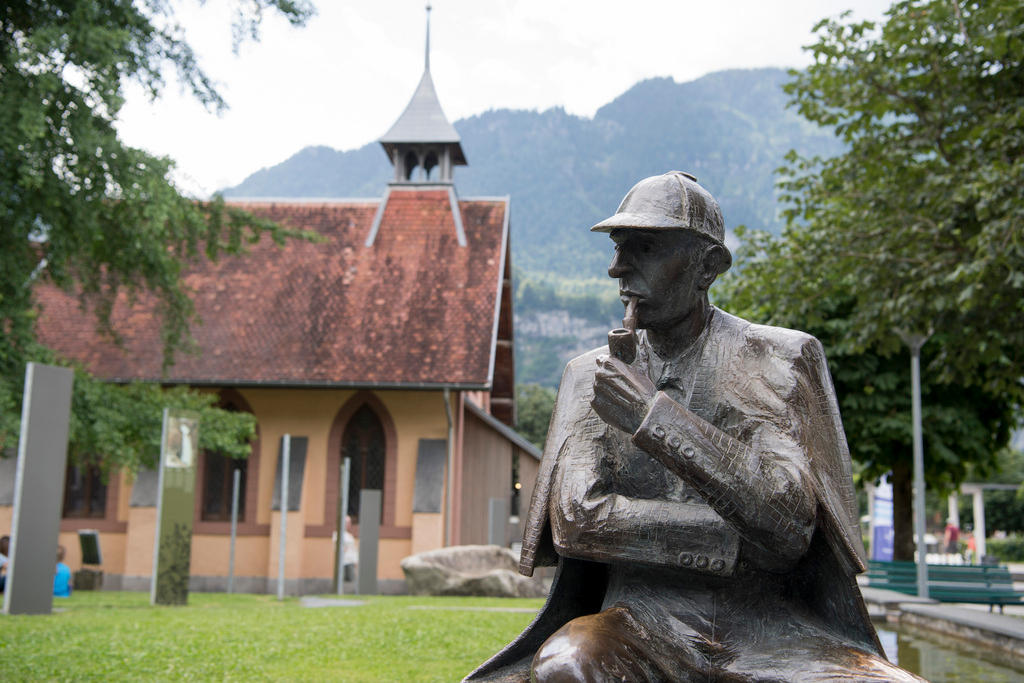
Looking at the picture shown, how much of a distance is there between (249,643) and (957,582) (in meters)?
14.3

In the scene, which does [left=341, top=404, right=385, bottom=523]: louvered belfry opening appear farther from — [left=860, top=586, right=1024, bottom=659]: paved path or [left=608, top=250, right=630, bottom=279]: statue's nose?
[left=608, top=250, right=630, bottom=279]: statue's nose

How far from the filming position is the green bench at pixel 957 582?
18016mm

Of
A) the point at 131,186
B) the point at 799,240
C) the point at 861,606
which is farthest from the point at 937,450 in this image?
the point at 861,606

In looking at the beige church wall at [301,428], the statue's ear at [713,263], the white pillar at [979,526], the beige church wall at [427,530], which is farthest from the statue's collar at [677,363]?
the white pillar at [979,526]

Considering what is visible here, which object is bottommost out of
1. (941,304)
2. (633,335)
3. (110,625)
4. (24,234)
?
(110,625)

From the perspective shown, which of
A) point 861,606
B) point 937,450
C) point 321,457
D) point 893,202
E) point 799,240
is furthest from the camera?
point 321,457

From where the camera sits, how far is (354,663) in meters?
9.49

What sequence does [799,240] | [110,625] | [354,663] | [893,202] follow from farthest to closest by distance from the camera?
1. [799,240]
2. [893,202]
3. [110,625]
4. [354,663]

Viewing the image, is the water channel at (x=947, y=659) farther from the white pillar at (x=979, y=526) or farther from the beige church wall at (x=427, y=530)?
the white pillar at (x=979, y=526)

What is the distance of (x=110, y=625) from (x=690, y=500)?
10.6 metres

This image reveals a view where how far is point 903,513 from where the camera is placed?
80.8ft

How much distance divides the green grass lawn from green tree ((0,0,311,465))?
4.06m

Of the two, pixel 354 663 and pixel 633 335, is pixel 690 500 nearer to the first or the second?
pixel 633 335

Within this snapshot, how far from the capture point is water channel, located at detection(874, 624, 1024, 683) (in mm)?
9059
